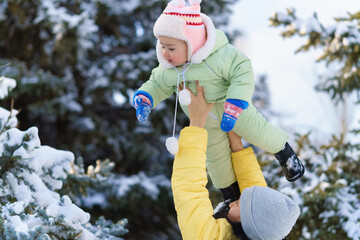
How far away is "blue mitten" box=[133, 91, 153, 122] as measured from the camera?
170 centimetres

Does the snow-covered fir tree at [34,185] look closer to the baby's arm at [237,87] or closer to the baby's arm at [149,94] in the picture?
the baby's arm at [149,94]

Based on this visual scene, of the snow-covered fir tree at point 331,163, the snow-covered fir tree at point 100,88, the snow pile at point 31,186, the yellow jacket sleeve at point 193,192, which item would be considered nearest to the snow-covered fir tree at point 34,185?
the snow pile at point 31,186

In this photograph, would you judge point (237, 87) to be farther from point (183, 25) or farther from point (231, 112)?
point (183, 25)

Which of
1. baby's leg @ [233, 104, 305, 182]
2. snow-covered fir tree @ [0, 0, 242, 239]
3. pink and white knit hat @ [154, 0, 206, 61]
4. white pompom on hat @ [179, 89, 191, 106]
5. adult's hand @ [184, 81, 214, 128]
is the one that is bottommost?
snow-covered fir tree @ [0, 0, 242, 239]

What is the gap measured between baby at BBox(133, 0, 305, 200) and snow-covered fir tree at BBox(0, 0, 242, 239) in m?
3.02

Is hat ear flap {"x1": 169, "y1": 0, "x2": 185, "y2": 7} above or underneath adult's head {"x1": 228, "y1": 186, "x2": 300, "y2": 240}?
above

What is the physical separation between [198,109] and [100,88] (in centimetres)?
365

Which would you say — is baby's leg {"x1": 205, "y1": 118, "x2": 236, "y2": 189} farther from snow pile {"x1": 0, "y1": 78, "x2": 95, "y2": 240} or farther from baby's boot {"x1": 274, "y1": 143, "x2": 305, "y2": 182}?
Result: snow pile {"x1": 0, "y1": 78, "x2": 95, "y2": 240}

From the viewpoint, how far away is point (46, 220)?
167 cm

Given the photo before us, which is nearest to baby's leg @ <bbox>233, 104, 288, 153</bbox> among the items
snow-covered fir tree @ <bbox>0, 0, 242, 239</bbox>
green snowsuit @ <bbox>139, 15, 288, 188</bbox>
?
green snowsuit @ <bbox>139, 15, 288, 188</bbox>

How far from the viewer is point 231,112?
5.01 ft

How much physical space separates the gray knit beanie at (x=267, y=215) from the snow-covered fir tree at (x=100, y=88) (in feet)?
11.6

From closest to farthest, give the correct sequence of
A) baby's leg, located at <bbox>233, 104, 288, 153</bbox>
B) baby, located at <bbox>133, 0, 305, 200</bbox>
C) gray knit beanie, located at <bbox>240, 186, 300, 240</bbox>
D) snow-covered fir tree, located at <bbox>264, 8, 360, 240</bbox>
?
1. gray knit beanie, located at <bbox>240, 186, 300, 240</bbox>
2. baby, located at <bbox>133, 0, 305, 200</bbox>
3. baby's leg, located at <bbox>233, 104, 288, 153</bbox>
4. snow-covered fir tree, located at <bbox>264, 8, 360, 240</bbox>

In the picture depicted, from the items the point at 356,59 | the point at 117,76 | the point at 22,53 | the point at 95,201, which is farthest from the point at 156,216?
the point at 356,59
